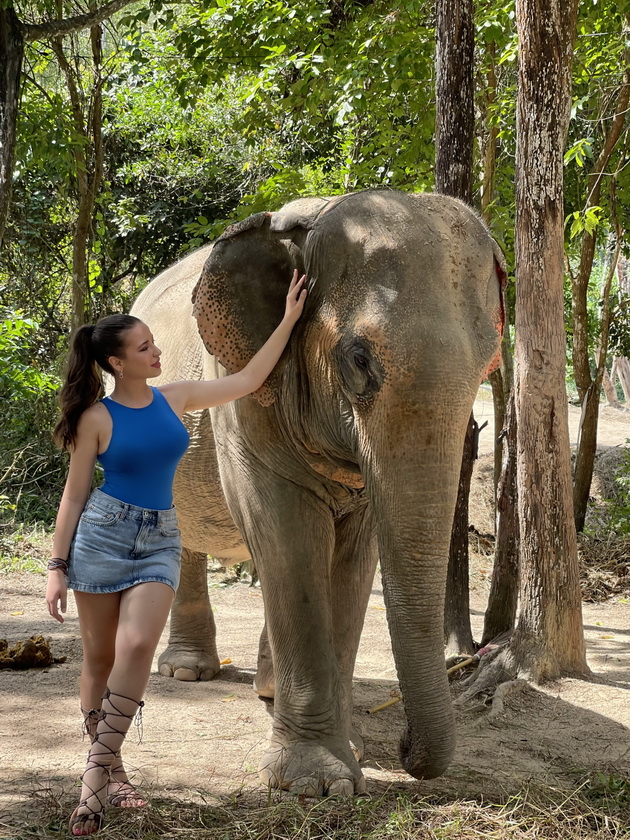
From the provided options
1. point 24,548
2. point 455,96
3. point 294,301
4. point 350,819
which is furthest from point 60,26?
point 24,548

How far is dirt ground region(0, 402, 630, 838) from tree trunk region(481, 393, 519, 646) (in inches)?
25.3

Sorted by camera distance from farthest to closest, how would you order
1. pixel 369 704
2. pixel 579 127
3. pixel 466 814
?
Answer: pixel 579 127 → pixel 369 704 → pixel 466 814

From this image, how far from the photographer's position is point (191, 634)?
607 centimetres

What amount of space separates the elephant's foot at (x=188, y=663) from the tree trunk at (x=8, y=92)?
269 cm

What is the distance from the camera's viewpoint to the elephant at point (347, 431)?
3182mm

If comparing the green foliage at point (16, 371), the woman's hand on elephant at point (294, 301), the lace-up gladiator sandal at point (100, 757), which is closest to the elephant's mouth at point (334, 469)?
the woman's hand on elephant at point (294, 301)

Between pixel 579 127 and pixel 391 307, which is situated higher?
pixel 579 127

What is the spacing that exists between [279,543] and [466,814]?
1168 millimetres

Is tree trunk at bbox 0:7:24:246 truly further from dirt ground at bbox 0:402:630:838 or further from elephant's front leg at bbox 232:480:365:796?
dirt ground at bbox 0:402:630:838

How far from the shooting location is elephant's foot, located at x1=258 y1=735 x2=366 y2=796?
3596 millimetres

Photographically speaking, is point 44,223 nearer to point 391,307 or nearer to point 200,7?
point 200,7

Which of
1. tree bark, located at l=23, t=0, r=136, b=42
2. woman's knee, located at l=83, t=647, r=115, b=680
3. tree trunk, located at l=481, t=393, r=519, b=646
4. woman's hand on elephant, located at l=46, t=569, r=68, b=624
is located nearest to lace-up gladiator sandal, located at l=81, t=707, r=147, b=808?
woman's knee, located at l=83, t=647, r=115, b=680

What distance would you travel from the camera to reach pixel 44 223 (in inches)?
556

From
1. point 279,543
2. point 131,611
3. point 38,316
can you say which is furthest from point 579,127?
point 131,611
